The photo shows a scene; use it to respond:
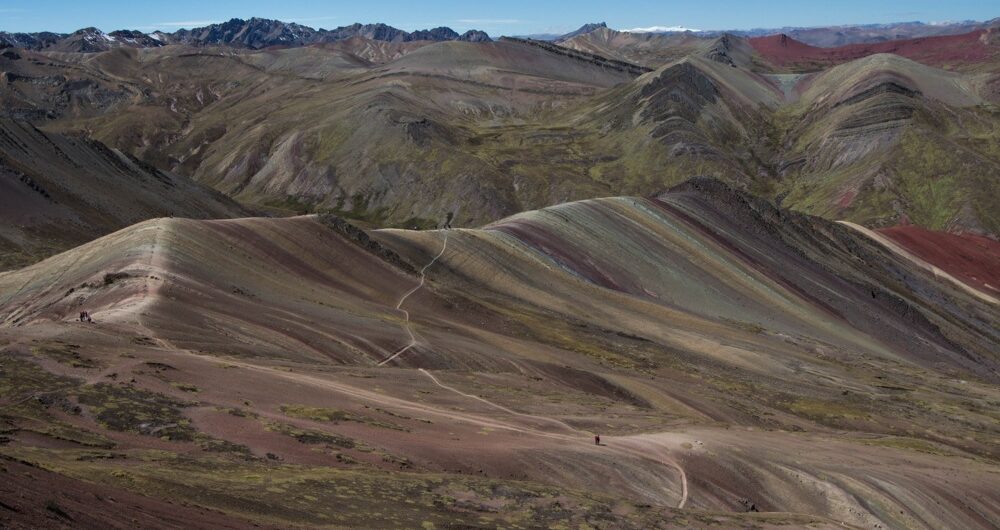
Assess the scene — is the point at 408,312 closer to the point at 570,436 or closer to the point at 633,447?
the point at 570,436

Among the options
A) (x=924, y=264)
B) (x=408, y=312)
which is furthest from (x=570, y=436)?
(x=924, y=264)

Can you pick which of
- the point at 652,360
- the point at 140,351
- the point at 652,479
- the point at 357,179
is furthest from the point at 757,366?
the point at 357,179

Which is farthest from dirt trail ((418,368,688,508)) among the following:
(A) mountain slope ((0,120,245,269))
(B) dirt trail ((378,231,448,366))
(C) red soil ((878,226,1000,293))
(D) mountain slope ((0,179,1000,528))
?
(C) red soil ((878,226,1000,293))

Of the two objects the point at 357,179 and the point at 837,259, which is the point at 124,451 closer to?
the point at 837,259

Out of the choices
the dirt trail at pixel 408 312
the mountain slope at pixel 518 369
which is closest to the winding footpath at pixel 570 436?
the dirt trail at pixel 408 312

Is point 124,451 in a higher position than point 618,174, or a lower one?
lower

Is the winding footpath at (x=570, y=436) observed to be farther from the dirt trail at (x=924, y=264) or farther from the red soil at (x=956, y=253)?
the red soil at (x=956, y=253)

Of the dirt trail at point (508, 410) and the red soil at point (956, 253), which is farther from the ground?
the red soil at point (956, 253)

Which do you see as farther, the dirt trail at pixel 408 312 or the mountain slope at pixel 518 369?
the dirt trail at pixel 408 312

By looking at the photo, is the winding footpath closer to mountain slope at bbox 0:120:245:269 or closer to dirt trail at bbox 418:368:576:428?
dirt trail at bbox 418:368:576:428
